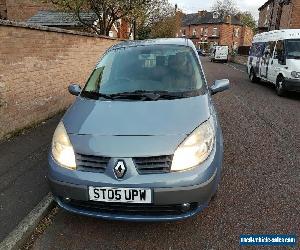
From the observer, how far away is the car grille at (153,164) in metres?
2.88

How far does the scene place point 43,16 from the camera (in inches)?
925

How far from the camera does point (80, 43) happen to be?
955 cm

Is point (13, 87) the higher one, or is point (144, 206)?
point (13, 87)

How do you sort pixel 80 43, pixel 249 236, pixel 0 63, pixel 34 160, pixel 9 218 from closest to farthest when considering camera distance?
pixel 249 236 < pixel 9 218 < pixel 34 160 < pixel 0 63 < pixel 80 43

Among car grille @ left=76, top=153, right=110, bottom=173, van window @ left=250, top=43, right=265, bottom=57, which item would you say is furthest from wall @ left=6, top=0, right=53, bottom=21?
car grille @ left=76, top=153, right=110, bottom=173

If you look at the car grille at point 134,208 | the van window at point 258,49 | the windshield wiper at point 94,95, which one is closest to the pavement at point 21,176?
the car grille at point 134,208

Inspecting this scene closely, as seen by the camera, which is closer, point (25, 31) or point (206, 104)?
point (206, 104)

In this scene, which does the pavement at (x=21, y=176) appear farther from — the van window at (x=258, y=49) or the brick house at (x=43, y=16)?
the van window at (x=258, y=49)

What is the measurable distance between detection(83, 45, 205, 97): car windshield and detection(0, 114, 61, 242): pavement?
4.47 feet

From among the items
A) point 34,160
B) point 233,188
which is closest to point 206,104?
point 233,188

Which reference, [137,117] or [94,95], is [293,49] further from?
[137,117]

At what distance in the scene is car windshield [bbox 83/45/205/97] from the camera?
414 centimetres

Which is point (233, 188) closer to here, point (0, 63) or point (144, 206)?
point (144, 206)

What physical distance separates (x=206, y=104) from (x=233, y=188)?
1.22 m
